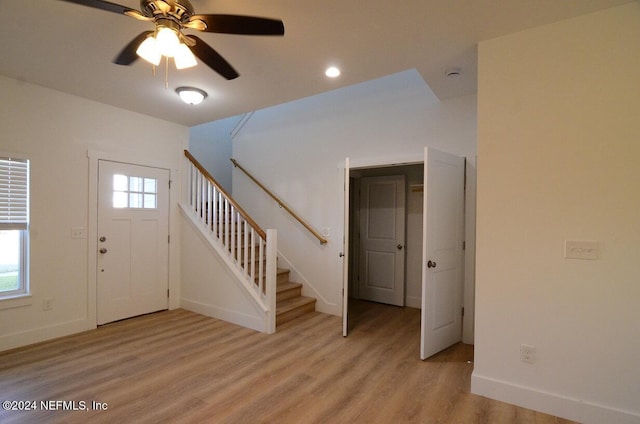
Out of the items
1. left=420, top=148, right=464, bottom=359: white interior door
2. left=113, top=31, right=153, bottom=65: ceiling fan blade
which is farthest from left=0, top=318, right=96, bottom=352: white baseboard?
left=420, top=148, right=464, bottom=359: white interior door

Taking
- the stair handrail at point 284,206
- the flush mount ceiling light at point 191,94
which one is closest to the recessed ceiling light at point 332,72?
the flush mount ceiling light at point 191,94

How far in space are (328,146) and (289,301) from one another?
225cm

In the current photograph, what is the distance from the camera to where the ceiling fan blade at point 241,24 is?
173 cm

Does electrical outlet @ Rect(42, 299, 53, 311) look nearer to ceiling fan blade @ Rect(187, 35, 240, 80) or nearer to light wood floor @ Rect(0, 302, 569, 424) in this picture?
light wood floor @ Rect(0, 302, 569, 424)

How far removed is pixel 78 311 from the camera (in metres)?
3.63

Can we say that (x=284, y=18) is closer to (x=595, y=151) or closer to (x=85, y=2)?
(x=85, y=2)

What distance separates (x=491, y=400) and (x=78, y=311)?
14.0 feet

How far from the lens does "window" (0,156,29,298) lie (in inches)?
123

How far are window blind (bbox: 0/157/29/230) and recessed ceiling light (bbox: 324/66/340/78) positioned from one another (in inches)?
126

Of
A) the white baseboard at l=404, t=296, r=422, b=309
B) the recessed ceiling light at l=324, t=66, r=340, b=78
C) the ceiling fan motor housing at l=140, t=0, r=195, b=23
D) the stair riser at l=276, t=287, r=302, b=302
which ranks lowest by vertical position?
the white baseboard at l=404, t=296, r=422, b=309

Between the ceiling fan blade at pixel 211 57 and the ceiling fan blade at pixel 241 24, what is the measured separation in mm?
159

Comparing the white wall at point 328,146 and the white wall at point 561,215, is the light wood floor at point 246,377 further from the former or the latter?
the white wall at point 328,146

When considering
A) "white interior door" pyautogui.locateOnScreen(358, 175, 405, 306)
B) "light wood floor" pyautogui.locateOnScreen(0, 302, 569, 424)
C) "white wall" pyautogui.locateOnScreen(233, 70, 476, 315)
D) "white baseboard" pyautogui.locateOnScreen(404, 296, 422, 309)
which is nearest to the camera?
"light wood floor" pyautogui.locateOnScreen(0, 302, 569, 424)

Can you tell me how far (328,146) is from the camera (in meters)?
4.50
